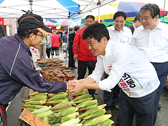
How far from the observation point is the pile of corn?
5.53 feet

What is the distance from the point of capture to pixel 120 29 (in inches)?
136

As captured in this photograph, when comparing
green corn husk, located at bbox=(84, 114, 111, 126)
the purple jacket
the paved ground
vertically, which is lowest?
the paved ground

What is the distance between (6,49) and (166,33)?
2.46 meters

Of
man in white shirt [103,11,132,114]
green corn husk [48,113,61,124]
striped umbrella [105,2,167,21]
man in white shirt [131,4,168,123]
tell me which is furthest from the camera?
striped umbrella [105,2,167,21]

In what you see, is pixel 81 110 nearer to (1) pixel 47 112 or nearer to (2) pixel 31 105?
(1) pixel 47 112

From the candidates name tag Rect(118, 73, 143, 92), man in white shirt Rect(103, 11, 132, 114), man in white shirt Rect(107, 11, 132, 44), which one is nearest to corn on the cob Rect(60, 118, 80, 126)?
name tag Rect(118, 73, 143, 92)

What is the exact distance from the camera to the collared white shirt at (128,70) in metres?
1.61

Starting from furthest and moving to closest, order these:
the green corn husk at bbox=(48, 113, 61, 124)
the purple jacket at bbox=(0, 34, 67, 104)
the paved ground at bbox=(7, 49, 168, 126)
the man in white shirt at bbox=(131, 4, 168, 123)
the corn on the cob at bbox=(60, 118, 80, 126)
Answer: the paved ground at bbox=(7, 49, 168, 126) < the man in white shirt at bbox=(131, 4, 168, 123) < the green corn husk at bbox=(48, 113, 61, 124) < the corn on the cob at bbox=(60, 118, 80, 126) < the purple jacket at bbox=(0, 34, 67, 104)

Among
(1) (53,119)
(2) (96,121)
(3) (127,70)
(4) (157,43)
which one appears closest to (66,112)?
(1) (53,119)

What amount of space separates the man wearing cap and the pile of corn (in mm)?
353

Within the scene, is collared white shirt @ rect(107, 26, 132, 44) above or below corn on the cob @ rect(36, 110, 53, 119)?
above

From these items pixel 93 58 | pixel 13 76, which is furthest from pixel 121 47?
pixel 93 58

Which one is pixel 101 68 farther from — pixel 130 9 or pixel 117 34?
pixel 130 9

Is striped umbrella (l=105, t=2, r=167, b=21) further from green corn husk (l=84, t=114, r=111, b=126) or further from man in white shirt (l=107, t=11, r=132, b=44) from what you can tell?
green corn husk (l=84, t=114, r=111, b=126)
